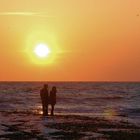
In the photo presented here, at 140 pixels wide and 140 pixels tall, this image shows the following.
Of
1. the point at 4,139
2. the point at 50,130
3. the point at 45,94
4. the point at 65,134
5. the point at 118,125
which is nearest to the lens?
the point at 4,139

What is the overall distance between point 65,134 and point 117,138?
2.34 meters

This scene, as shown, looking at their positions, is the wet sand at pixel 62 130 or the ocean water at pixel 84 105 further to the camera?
the ocean water at pixel 84 105

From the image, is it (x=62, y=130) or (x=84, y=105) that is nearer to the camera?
(x=62, y=130)

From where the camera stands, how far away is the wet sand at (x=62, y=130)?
890 inches

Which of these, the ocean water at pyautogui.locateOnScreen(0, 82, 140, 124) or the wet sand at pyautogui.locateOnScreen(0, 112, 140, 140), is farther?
the ocean water at pyautogui.locateOnScreen(0, 82, 140, 124)

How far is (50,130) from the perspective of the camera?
24750mm

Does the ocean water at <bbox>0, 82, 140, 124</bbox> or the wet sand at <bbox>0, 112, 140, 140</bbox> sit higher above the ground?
the ocean water at <bbox>0, 82, 140, 124</bbox>

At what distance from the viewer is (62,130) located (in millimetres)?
24672

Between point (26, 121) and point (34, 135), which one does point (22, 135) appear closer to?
point (34, 135)

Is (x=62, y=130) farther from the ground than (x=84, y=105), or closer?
closer

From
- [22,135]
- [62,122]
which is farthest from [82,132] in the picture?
[62,122]

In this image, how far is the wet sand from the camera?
890 inches

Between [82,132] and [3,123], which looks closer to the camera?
[82,132]

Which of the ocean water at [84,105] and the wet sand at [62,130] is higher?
the ocean water at [84,105]
